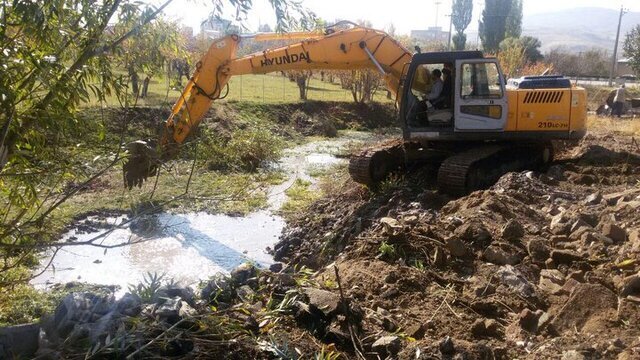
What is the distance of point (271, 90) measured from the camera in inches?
1183

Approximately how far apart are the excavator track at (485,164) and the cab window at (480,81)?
954mm

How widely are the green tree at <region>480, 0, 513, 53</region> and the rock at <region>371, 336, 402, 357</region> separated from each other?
183 feet

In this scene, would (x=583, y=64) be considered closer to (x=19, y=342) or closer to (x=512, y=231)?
(x=512, y=231)

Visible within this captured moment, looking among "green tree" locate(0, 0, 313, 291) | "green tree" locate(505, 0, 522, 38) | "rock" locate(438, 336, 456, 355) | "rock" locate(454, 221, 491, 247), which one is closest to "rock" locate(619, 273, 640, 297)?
"rock" locate(438, 336, 456, 355)

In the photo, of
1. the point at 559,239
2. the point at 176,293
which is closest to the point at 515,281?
the point at 559,239

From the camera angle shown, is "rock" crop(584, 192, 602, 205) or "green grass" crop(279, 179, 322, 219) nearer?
"rock" crop(584, 192, 602, 205)

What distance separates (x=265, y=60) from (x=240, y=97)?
14.1 metres

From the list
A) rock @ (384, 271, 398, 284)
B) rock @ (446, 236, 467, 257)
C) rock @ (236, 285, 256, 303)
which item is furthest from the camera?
rock @ (446, 236, 467, 257)

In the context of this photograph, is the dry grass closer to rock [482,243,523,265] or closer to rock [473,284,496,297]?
rock [482,243,523,265]

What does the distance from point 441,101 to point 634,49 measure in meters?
31.9

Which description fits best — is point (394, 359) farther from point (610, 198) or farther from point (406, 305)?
point (610, 198)

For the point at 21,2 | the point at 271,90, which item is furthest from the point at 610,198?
the point at 271,90

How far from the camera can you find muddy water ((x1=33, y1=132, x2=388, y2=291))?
8.27m

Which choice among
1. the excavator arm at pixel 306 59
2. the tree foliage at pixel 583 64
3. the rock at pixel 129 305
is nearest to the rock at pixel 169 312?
the rock at pixel 129 305
